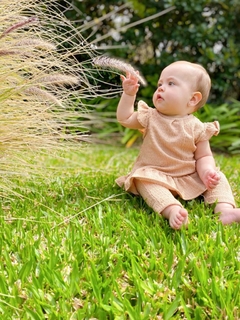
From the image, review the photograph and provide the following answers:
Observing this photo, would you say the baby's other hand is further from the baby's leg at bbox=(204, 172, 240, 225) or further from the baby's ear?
the baby's ear

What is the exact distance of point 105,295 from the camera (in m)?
1.36

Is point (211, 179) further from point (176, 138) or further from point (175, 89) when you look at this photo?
point (175, 89)

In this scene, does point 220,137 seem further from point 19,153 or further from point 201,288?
point 201,288

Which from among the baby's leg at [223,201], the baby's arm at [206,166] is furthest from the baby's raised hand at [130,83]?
the baby's leg at [223,201]

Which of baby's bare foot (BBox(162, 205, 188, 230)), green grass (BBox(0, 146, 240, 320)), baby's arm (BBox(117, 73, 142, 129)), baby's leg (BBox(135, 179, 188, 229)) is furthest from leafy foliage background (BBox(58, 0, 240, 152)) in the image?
baby's bare foot (BBox(162, 205, 188, 230))

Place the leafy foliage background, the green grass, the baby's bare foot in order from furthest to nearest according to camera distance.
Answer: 1. the leafy foliage background
2. the baby's bare foot
3. the green grass

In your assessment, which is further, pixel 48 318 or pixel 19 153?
pixel 19 153

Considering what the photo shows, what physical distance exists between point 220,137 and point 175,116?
2.96 meters

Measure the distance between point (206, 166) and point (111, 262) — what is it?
80 centimetres

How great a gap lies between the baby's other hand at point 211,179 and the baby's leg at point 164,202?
0.17 m

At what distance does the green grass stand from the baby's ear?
412mm

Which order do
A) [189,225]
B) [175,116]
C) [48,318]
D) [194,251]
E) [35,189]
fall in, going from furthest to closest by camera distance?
[35,189], [175,116], [189,225], [194,251], [48,318]

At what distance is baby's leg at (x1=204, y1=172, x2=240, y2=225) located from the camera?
204 cm

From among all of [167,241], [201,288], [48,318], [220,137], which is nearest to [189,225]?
[167,241]
